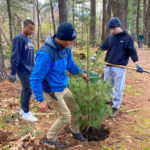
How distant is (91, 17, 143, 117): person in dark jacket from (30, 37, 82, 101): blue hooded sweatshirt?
1465mm

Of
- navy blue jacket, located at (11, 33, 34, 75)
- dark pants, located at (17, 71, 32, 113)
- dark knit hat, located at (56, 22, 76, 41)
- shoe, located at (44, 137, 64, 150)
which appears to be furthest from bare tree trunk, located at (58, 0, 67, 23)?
shoe, located at (44, 137, 64, 150)

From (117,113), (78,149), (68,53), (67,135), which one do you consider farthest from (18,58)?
(117,113)

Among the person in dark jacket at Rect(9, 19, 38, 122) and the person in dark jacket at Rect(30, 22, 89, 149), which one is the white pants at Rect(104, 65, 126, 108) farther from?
the person in dark jacket at Rect(9, 19, 38, 122)

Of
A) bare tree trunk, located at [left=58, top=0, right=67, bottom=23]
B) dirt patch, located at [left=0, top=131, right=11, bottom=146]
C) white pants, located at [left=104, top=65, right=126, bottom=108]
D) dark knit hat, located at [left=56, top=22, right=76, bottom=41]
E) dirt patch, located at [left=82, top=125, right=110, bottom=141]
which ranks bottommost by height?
dirt patch, located at [left=82, top=125, right=110, bottom=141]

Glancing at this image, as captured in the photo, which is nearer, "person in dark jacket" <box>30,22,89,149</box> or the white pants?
"person in dark jacket" <box>30,22,89,149</box>

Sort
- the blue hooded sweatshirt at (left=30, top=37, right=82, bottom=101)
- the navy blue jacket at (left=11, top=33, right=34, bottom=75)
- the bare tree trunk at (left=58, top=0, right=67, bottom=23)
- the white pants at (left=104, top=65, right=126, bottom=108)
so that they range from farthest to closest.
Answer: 1. the bare tree trunk at (left=58, top=0, right=67, bottom=23)
2. the white pants at (left=104, top=65, right=126, bottom=108)
3. the navy blue jacket at (left=11, top=33, right=34, bottom=75)
4. the blue hooded sweatshirt at (left=30, top=37, right=82, bottom=101)

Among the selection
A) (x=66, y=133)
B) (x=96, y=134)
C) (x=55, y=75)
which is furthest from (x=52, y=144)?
(x=55, y=75)

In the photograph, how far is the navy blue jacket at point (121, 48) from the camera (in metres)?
3.74

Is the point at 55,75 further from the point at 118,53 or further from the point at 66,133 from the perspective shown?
the point at 118,53

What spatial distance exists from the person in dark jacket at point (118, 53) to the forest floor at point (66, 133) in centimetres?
55

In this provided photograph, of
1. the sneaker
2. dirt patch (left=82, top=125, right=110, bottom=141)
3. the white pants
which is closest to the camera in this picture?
dirt patch (left=82, top=125, right=110, bottom=141)

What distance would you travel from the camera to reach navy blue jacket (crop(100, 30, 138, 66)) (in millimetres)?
3736

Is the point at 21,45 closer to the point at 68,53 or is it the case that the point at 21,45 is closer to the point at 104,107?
the point at 68,53

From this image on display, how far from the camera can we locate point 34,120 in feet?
12.0
